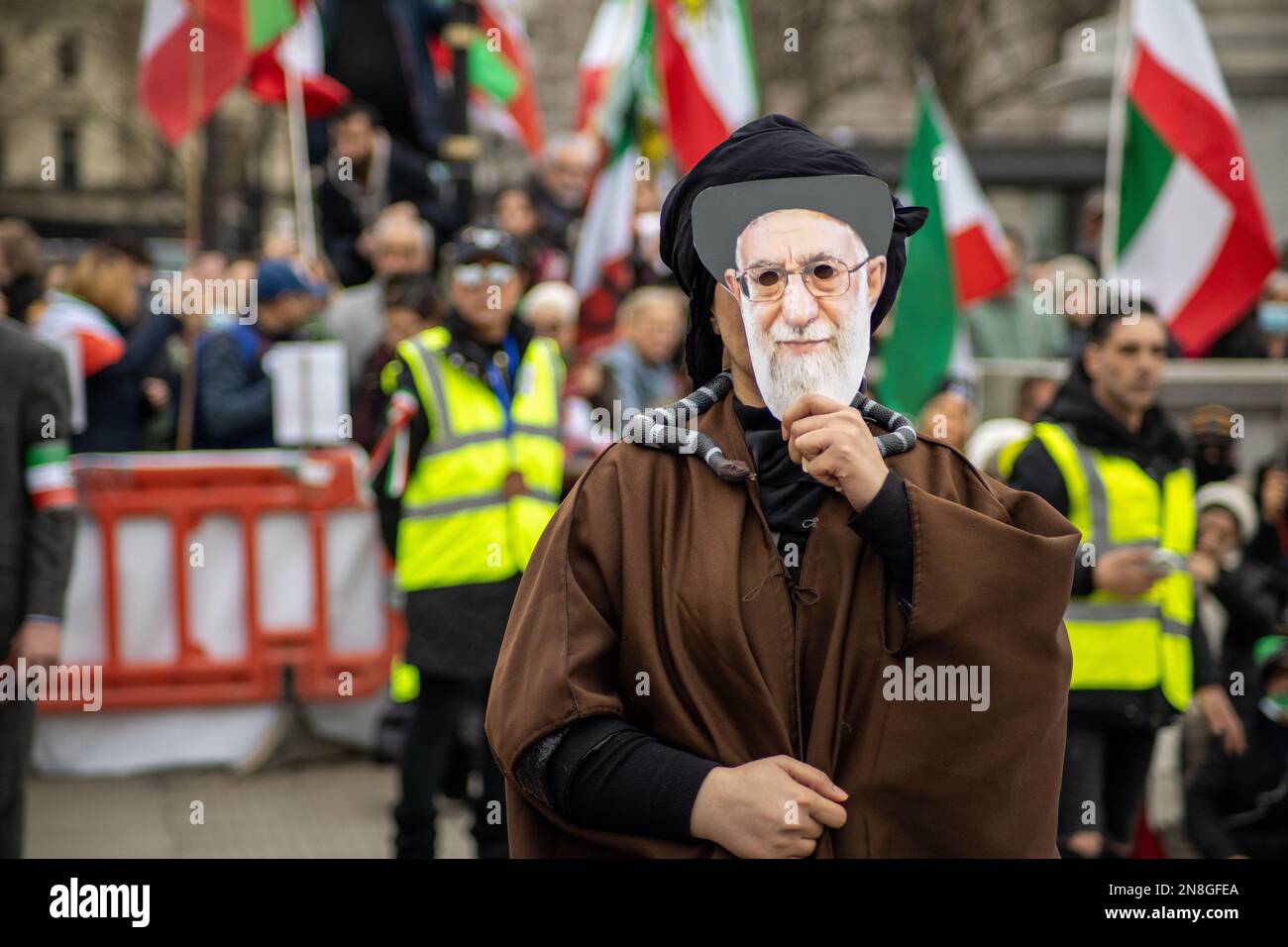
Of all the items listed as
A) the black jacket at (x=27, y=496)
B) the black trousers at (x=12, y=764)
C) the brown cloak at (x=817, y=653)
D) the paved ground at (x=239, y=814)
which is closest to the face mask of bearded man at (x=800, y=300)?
the brown cloak at (x=817, y=653)

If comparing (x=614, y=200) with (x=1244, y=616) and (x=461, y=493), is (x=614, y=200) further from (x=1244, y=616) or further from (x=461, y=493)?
(x=1244, y=616)

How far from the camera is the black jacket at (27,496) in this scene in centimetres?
473

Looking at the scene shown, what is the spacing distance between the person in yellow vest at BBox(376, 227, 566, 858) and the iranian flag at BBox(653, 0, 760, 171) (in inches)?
150

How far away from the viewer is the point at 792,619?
7.58ft

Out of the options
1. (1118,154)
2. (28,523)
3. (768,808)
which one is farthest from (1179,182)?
(768,808)

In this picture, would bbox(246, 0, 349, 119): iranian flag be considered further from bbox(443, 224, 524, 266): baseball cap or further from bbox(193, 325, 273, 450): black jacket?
bbox(443, 224, 524, 266): baseball cap

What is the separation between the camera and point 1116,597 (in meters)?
4.97

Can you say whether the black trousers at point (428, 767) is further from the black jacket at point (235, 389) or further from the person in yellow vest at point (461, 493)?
the black jacket at point (235, 389)

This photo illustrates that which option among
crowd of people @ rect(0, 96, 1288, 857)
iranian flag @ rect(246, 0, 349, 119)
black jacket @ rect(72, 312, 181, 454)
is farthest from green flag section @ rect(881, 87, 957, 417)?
iranian flag @ rect(246, 0, 349, 119)

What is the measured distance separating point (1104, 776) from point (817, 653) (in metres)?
3.08

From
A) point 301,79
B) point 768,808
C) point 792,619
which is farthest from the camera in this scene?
point 301,79

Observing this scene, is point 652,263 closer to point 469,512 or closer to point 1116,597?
point 469,512

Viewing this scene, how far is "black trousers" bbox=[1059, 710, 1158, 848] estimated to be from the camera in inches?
194

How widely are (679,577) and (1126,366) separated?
304 centimetres
